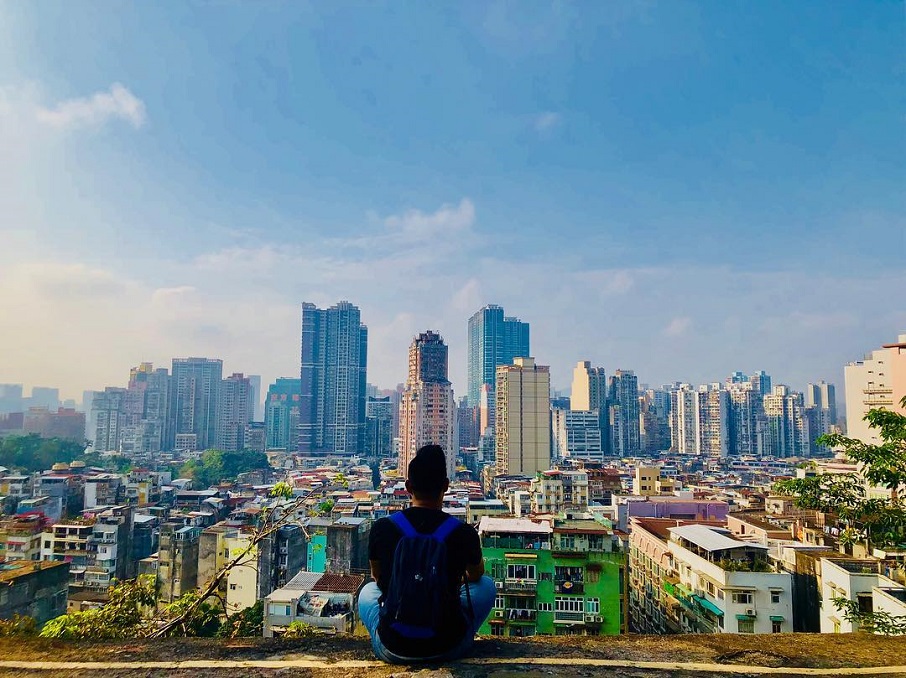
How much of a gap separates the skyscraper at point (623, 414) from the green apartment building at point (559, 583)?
5066cm

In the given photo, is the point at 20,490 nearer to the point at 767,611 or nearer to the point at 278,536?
the point at 278,536

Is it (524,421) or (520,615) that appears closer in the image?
(520,615)

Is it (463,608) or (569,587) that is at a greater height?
(463,608)

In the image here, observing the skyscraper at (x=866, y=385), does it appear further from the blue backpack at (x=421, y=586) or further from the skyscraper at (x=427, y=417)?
the blue backpack at (x=421, y=586)

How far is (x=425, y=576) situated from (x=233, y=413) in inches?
2636

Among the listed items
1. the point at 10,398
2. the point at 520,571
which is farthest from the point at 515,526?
the point at 10,398

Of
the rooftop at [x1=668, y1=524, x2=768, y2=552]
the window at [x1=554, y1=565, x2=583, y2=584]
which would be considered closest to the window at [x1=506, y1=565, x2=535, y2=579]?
the window at [x1=554, y1=565, x2=583, y2=584]

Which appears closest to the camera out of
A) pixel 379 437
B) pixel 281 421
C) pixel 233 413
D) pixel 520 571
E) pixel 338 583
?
pixel 520 571

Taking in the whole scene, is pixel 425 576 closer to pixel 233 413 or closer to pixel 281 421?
pixel 233 413

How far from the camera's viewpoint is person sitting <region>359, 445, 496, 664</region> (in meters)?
1.69

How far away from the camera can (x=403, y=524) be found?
5.77ft

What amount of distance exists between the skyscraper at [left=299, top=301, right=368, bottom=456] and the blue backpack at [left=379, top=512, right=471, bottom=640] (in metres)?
57.6

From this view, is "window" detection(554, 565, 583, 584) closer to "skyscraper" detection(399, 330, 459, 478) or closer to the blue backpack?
the blue backpack

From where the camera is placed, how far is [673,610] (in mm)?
12492
